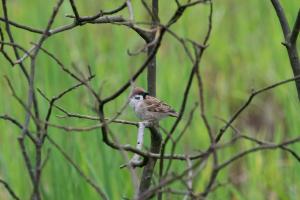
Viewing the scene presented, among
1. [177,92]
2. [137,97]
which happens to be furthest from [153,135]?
[177,92]

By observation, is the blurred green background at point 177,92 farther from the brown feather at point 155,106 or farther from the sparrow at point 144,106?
the sparrow at point 144,106

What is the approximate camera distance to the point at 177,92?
4.54 metres

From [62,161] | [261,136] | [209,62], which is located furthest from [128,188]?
[209,62]

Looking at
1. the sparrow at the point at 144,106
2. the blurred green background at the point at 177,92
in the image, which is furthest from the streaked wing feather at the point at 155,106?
the blurred green background at the point at 177,92

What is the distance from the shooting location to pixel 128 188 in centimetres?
411

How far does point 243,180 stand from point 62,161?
1584 mm

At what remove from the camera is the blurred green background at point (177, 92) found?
4.03 metres

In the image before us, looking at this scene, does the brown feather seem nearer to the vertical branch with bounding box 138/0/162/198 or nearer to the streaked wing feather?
the streaked wing feather

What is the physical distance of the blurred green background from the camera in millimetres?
4027

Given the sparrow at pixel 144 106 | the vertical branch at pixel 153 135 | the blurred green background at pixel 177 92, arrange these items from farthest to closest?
the blurred green background at pixel 177 92, the sparrow at pixel 144 106, the vertical branch at pixel 153 135

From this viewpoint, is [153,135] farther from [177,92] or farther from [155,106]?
[177,92]

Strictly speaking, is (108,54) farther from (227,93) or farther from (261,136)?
(261,136)

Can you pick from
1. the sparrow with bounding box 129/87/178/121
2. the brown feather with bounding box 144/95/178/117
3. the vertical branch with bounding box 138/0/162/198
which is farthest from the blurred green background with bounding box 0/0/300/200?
the sparrow with bounding box 129/87/178/121

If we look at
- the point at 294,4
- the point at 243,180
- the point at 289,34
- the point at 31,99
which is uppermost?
the point at 294,4
